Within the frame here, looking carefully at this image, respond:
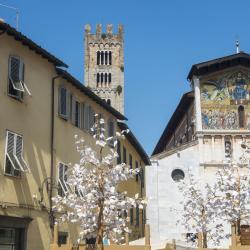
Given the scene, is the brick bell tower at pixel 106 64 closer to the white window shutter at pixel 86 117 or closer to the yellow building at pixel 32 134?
the white window shutter at pixel 86 117

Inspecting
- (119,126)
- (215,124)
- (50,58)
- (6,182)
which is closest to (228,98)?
(215,124)

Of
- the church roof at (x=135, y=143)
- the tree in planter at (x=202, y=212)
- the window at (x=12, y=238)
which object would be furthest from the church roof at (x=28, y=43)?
the church roof at (x=135, y=143)

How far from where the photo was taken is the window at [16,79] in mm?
20498

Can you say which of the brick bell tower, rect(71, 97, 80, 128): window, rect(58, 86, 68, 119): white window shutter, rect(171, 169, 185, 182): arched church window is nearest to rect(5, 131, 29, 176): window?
rect(58, 86, 68, 119): white window shutter

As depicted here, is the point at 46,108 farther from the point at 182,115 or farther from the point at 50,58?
the point at 182,115

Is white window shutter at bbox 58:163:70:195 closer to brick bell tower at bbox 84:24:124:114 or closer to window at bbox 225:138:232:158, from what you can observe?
window at bbox 225:138:232:158

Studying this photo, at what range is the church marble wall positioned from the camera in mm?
51094

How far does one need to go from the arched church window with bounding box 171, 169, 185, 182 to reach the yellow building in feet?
88.0

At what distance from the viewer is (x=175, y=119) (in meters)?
62.6

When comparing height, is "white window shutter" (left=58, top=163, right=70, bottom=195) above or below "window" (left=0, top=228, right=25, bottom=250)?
above

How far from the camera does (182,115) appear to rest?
197 ft

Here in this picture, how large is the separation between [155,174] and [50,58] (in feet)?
100

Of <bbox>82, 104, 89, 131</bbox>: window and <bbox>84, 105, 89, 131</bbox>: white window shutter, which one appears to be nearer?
<bbox>82, 104, 89, 131</bbox>: window

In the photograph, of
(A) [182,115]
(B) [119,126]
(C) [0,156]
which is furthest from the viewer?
(A) [182,115]
